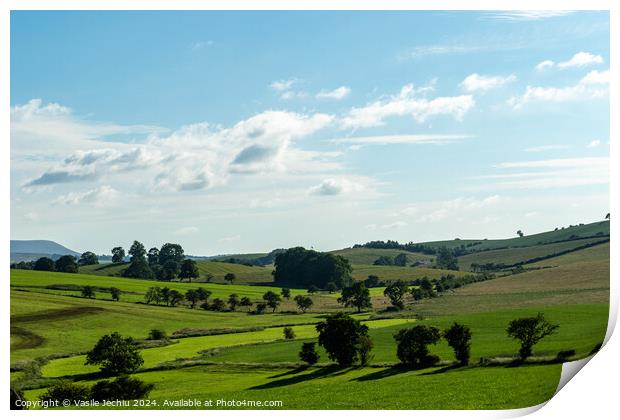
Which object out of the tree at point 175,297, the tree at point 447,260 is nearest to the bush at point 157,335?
the tree at point 175,297

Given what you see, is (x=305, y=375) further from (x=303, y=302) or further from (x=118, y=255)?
(x=118, y=255)

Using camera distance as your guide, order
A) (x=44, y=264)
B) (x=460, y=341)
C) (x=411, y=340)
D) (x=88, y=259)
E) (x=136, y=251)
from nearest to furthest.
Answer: (x=460, y=341)
(x=136, y=251)
(x=411, y=340)
(x=88, y=259)
(x=44, y=264)

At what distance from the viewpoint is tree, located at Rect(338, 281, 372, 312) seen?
27.8 metres

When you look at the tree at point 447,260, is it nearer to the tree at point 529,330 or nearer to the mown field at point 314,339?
the mown field at point 314,339

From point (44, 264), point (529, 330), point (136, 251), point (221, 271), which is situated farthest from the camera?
point (221, 271)

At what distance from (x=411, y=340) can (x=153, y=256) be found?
11182 mm

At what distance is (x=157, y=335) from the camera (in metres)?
27.1

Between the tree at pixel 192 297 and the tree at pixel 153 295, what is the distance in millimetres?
1434

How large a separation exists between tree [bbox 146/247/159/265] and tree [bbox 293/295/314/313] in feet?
24.9

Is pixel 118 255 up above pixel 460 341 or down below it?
above

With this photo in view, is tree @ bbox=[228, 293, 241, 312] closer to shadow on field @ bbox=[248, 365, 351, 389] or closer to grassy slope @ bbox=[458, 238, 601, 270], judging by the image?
shadow on field @ bbox=[248, 365, 351, 389]

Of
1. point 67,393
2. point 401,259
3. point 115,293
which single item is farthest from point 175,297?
point 401,259

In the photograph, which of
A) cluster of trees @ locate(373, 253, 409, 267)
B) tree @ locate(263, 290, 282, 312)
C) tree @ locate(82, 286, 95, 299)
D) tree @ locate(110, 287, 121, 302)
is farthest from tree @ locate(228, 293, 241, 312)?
cluster of trees @ locate(373, 253, 409, 267)

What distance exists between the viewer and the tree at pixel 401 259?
35.8 meters
